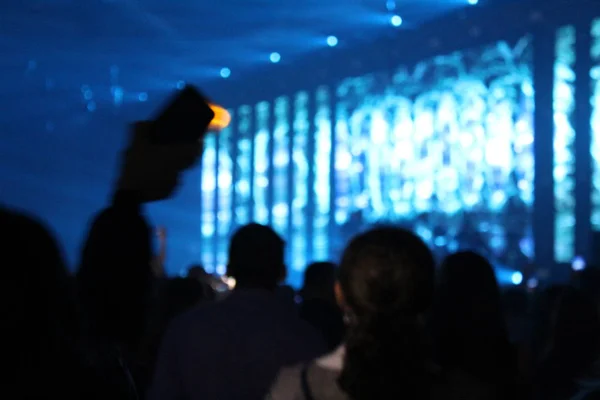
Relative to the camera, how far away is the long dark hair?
144 centimetres

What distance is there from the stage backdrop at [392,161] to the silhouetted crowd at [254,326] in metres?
13.0

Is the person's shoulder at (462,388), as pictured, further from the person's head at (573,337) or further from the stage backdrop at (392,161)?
the stage backdrop at (392,161)

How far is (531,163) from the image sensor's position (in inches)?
611

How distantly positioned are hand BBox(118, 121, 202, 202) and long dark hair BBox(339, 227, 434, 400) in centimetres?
35

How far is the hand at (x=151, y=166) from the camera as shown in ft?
4.83

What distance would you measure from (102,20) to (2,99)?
8179 mm

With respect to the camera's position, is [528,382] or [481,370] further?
[528,382]

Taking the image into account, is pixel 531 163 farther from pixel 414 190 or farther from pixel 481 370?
pixel 481 370

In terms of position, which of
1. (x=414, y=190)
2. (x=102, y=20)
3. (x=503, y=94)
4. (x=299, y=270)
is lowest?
(x=299, y=270)

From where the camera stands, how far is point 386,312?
4.89ft

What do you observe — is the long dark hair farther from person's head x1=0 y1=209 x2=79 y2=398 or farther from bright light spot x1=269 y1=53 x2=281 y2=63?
bright light spot x1=269 y1=53 x2=281 y2=63

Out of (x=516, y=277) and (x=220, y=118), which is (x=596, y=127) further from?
(x=220, y=118)

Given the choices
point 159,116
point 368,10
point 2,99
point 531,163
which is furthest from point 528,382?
point 2,99

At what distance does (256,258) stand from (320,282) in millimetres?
1781
